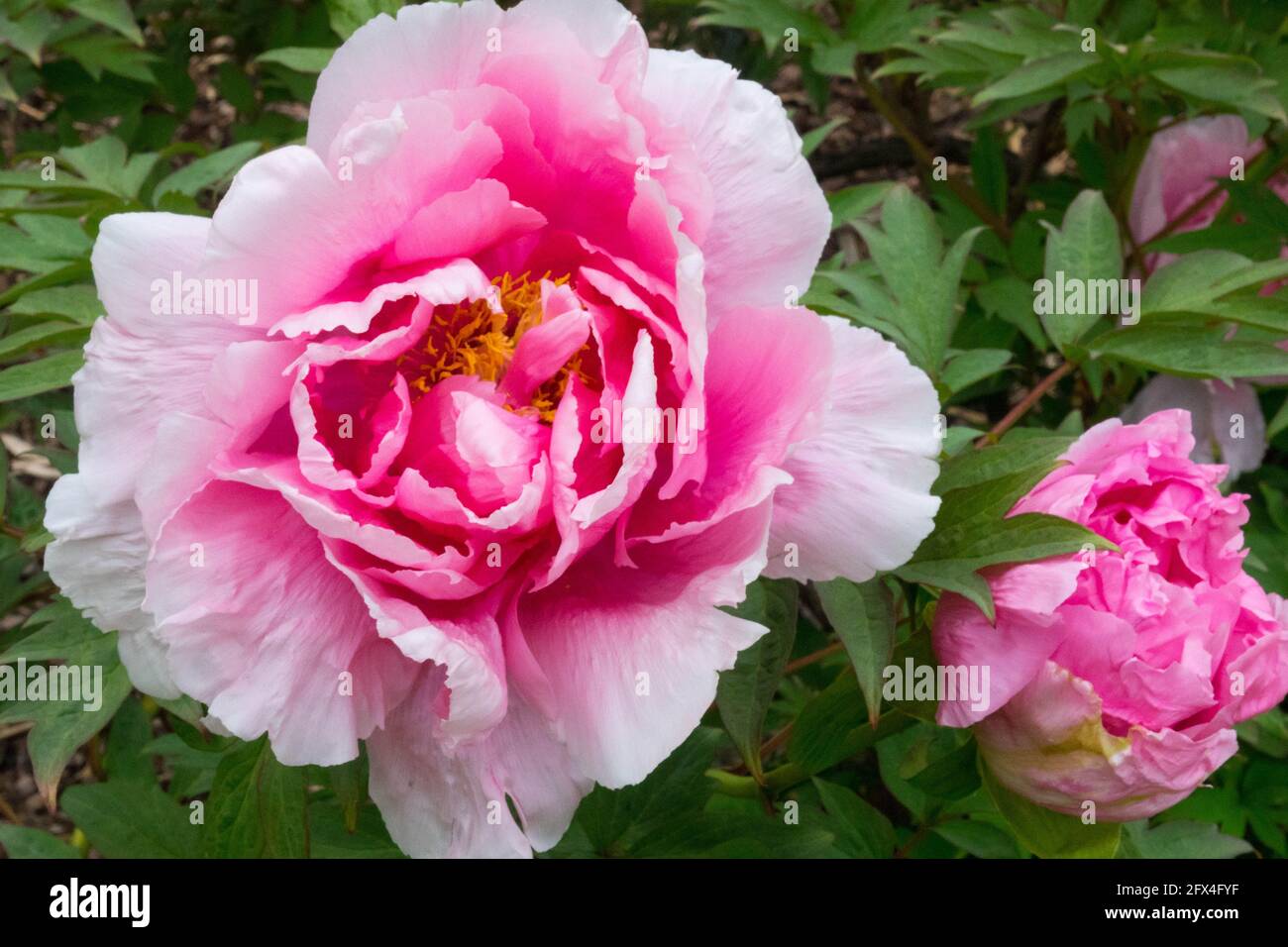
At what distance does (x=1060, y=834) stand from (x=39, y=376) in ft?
3.04

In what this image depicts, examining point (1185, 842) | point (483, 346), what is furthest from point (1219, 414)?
point (483, 346)

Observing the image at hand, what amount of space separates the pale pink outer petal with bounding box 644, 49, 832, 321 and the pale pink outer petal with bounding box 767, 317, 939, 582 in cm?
7

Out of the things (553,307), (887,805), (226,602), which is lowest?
(887,805)

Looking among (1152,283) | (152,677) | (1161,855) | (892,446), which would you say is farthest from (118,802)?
(1152,283)

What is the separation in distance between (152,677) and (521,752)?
246 mm

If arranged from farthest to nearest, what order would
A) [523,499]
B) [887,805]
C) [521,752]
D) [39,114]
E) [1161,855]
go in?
[39,114], [887,805], [1161,855], [521,752], [523,499]

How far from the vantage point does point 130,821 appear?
4.38ft

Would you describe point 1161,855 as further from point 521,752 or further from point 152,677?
point 152,677

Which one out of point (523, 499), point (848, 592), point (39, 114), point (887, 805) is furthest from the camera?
point (39, 114)

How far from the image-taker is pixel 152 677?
33.3 inches

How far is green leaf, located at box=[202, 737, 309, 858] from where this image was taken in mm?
1003

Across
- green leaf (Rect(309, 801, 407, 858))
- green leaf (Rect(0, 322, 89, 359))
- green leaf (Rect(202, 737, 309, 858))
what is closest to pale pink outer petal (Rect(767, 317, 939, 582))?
green leaf (Rect(202, 737, 309, 858))

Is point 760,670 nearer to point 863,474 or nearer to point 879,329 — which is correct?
point 863,474

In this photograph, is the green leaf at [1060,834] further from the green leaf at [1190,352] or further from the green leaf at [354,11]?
the green leaf at [354,11]
